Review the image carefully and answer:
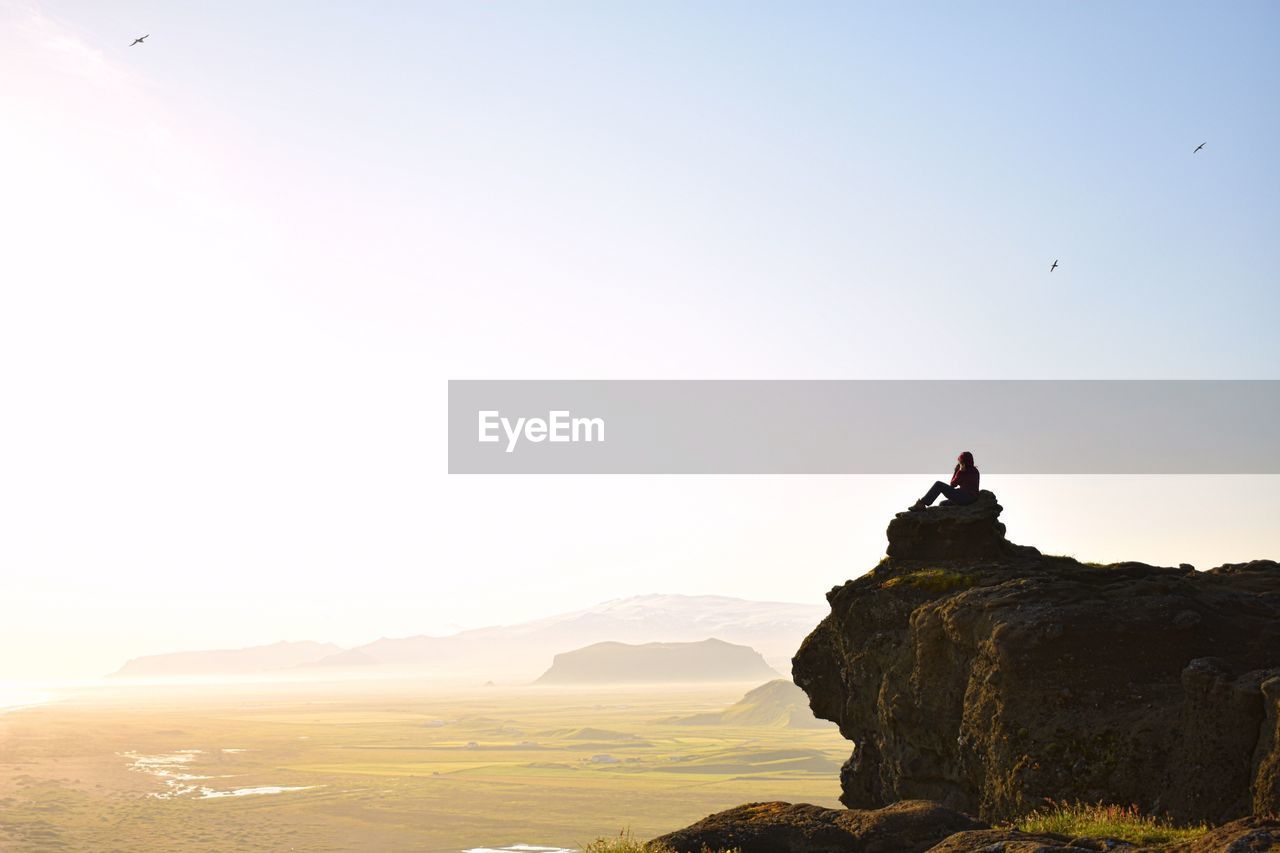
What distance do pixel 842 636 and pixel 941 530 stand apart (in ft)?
13.3

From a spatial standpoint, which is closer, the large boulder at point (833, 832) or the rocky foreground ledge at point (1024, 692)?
the large boulder at point (833, 832)

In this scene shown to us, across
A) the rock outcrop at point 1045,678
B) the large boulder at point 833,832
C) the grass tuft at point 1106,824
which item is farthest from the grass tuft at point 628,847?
the rock outcrop at point 1045,678

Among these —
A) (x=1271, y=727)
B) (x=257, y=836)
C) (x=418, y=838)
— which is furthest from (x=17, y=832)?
(x=1271, y=727)

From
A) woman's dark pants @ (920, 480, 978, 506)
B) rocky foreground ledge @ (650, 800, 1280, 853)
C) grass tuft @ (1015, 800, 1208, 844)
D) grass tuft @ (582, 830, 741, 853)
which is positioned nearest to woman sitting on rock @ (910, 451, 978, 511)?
woman's dark pants @ (920, 480, 978, 506)

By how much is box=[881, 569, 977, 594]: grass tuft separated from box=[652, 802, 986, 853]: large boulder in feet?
31.1

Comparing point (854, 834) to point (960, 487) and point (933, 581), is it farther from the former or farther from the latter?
point (960, 487)

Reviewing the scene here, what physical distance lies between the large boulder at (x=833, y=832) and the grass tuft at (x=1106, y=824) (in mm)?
1453

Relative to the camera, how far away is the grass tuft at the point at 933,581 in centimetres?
2655

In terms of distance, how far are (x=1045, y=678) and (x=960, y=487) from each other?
828 centimetres

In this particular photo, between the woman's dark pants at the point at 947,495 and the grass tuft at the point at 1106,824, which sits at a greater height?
the woman's dark pants at the point at 947,495

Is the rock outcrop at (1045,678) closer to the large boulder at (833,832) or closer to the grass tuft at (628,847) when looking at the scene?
the large boulder at (833,832)

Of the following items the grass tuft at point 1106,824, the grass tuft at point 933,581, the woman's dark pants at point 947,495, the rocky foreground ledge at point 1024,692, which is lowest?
the grass tuft at point 1106,824

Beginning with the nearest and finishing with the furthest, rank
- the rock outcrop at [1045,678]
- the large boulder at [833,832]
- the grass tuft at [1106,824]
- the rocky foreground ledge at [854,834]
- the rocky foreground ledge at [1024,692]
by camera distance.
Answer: the rocky foreground ledge at [854,834] → the grass tuft at [1106,824] → the large boulder at [833,832] → the rocky foreground ledge at [1024,692] → the rock outcrop at [1045,678]

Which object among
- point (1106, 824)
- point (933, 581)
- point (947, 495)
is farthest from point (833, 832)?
point (947, 495)
